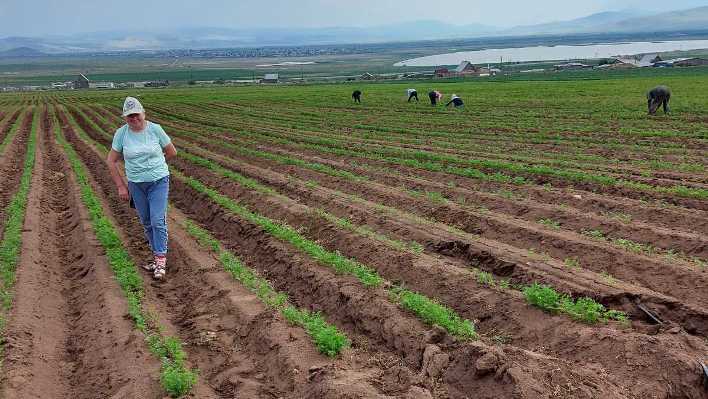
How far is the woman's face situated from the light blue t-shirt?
0.21ft

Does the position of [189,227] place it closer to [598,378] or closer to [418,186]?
[418,186]

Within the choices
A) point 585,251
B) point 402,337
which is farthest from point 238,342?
point 585,251

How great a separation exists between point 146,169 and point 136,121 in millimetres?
618

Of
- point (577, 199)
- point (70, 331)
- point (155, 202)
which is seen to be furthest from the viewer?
point (577, 199)

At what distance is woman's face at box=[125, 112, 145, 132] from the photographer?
7450 mm

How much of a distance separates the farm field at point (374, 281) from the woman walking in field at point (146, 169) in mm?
511

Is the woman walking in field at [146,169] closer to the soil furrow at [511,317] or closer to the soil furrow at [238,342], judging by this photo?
the soil furrow at [238,342]

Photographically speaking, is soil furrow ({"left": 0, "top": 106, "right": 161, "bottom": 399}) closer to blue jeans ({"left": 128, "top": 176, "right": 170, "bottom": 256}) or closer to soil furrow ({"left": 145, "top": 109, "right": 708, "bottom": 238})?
blue jeans ({"left": 128, "top": 176, "right": 170, "bottom": 256})

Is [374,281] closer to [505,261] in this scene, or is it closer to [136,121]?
[505,261]

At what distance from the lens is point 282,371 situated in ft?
16.6

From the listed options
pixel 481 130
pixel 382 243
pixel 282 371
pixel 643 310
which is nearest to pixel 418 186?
pixel 382 243

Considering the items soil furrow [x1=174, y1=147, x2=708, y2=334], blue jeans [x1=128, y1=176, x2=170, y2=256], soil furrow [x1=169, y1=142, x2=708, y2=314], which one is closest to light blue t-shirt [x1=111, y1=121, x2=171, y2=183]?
blue jeans [x1=128, y1=176, x2=170, y2=256]

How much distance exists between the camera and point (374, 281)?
6.85 meters

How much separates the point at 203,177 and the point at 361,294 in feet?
29.1
